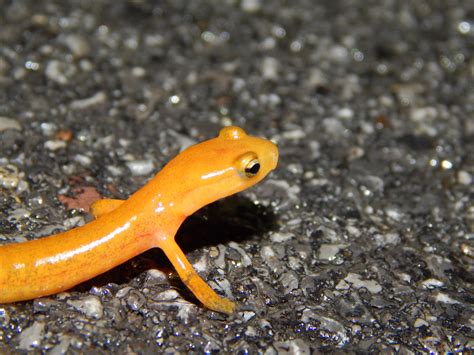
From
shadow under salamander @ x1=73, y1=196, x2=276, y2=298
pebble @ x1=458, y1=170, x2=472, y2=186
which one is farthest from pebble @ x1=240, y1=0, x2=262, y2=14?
pebble @ x1=458, y1=170, x2=472, y2=186

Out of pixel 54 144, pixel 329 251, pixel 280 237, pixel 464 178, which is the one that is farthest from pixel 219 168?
pixel 464 178

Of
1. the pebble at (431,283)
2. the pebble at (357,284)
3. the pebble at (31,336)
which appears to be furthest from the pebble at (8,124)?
the pebble at (431,283)

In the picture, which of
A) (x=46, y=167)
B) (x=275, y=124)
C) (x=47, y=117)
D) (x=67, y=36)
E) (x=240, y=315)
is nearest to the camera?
(x=240, y=315)

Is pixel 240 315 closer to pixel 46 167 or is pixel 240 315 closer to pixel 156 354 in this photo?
pixel 156 354

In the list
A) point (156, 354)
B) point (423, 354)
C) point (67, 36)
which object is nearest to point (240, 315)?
point (156, 354)

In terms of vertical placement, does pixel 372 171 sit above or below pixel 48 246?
below

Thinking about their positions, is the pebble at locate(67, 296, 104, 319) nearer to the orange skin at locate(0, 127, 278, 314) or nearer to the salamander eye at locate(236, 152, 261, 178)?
the orange skin at locate(0, 127, 278, 314)

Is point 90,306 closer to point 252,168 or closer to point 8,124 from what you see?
point 252,168

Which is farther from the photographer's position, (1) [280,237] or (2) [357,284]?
(1) [280,237]
